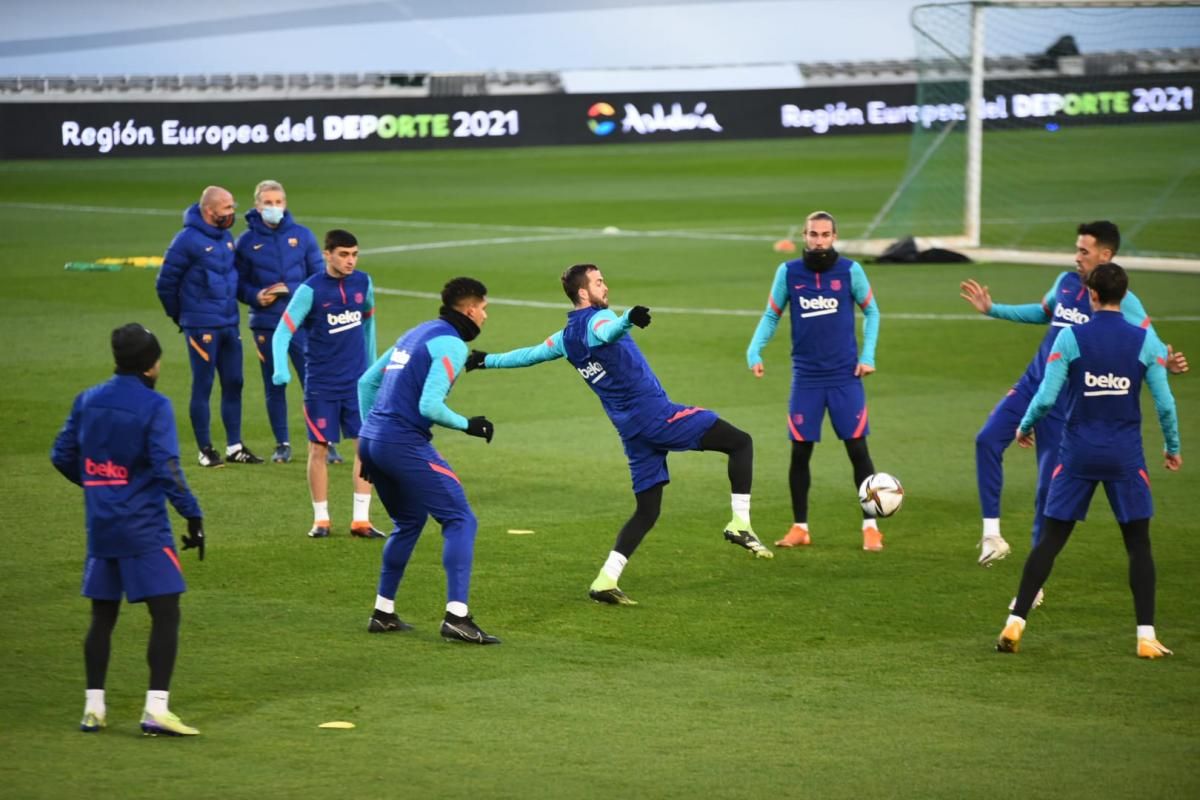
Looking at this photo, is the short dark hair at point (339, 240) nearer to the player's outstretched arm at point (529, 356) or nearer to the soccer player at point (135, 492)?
the player's outstretched arm at point (529, 356)

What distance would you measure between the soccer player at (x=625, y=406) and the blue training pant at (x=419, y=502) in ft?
3.38

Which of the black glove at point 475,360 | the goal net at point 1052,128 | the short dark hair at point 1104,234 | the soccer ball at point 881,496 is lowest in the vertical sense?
the soccer ball at point 881,496

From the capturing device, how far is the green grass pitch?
8164 mm

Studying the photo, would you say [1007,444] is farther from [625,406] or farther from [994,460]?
[625,406]

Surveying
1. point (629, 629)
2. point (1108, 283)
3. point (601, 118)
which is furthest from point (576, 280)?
point (601, 118)

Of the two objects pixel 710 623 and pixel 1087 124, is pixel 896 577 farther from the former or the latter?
pixel 1087 124

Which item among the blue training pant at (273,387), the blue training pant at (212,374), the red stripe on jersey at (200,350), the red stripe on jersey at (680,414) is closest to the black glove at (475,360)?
the red stripe on jersey at (680,414)

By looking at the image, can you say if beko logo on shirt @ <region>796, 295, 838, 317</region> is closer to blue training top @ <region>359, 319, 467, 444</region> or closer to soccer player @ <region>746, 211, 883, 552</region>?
soccer player @ <region>746, 211, 883, 552</region>

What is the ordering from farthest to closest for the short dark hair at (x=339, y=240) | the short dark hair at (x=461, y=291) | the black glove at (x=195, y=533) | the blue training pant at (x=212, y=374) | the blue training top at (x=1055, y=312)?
the blue training pant at (x=212, y=374)
the short dark hair at (x=339, y=240)
the blue training top at (x=1055, y=312)
the short dark hair at (x=461, y=291)
the black glove at (x=195, y=533)

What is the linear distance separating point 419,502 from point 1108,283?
386 cm

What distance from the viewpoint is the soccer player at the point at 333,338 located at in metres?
13.7

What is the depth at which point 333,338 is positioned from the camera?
13.9 m

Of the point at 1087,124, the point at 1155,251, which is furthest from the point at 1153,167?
the point at 1155,251

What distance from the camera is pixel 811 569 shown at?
12.2m
